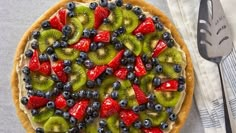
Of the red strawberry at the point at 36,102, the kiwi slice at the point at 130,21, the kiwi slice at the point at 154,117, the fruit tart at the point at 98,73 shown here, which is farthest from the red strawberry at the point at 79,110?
the kiwi slice at the point at 130,21

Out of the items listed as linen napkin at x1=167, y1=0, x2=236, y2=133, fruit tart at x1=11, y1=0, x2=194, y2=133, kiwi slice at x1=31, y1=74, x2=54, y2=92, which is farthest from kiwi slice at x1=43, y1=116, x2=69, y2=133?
linen napkin at x1=167, y1=0, x2=236, y2=133

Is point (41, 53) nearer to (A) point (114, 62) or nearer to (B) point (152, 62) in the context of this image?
(A) point (114, 62)

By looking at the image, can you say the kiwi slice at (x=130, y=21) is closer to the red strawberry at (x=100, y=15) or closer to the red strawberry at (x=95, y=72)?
the red strawberry at (x=100, y=15)

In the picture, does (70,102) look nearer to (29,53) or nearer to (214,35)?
(29,53)

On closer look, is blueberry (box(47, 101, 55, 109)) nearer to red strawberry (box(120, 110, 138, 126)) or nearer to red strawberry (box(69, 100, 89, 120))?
red strawberry (box(69, 100, 89, 120))

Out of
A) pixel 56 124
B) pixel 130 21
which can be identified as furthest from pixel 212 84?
pixel 56 124
